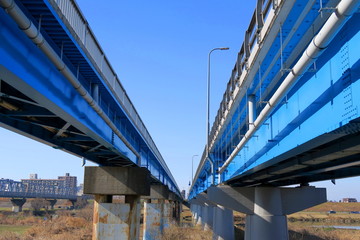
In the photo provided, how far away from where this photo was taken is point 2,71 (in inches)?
225

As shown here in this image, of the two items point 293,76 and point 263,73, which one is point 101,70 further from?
point 293,76

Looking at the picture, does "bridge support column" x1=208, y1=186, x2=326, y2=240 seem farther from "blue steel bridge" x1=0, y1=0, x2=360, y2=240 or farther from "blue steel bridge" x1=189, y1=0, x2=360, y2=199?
"blue steel bridge" x1=189, y1=0, x2=360, y2=199

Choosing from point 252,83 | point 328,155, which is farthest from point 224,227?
point 252,83

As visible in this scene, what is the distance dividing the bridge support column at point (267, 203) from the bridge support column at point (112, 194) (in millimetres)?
4842

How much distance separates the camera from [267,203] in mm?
19844

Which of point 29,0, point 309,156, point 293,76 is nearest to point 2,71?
point 29,0

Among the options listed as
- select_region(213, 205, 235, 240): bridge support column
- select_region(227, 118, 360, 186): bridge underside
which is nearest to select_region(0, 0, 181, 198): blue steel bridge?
select_region(227, 118, 360, 186): bridge underside

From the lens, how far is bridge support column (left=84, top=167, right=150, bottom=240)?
55.2ft

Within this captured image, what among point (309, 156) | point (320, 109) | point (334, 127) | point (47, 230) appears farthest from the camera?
point (47, 230)

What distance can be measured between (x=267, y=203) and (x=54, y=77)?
49.5ft

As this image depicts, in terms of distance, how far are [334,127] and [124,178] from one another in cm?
1269

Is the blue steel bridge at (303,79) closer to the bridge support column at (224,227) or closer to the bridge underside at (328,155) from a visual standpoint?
the bridge underside at (328,155)

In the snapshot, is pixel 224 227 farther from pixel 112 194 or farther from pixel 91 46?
pixel 91 46

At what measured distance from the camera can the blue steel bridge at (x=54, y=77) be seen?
6.01m
